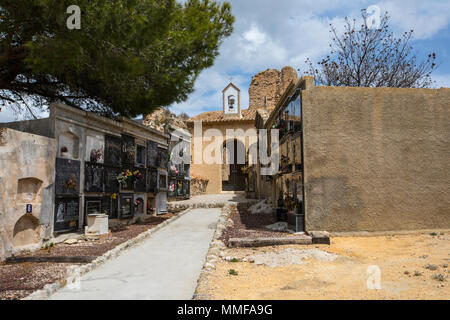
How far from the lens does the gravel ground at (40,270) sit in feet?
19.7

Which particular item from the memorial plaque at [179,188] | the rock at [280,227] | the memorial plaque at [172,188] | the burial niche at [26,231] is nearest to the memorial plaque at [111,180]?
the burial niche at [26,231]

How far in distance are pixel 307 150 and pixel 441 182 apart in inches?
182

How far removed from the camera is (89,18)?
9070mm

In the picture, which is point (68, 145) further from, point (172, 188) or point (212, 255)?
point (172, 188)

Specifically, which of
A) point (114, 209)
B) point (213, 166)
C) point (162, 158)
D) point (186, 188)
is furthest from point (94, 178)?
point (213, 166)

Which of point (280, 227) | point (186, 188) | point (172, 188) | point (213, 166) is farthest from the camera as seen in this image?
point (213, 166)

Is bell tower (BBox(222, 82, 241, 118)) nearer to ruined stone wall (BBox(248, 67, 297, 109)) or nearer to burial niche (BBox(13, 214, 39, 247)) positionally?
ruined stone wall (BBox(248, 67, 297, 109))

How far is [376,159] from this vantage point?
1134 cm

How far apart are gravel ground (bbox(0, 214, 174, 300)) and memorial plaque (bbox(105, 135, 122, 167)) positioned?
303 centimetres

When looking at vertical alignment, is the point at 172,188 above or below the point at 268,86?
below

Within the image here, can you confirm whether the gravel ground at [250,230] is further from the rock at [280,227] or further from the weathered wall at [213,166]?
the weathered wall at [213,166]

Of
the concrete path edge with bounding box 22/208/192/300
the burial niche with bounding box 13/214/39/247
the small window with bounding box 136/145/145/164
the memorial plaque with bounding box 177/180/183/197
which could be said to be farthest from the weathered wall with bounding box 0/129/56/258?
the memorial plaque with bounding box 177/180/183/197

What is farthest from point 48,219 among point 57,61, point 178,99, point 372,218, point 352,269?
point 372,218

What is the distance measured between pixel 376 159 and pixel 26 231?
10699 mm
